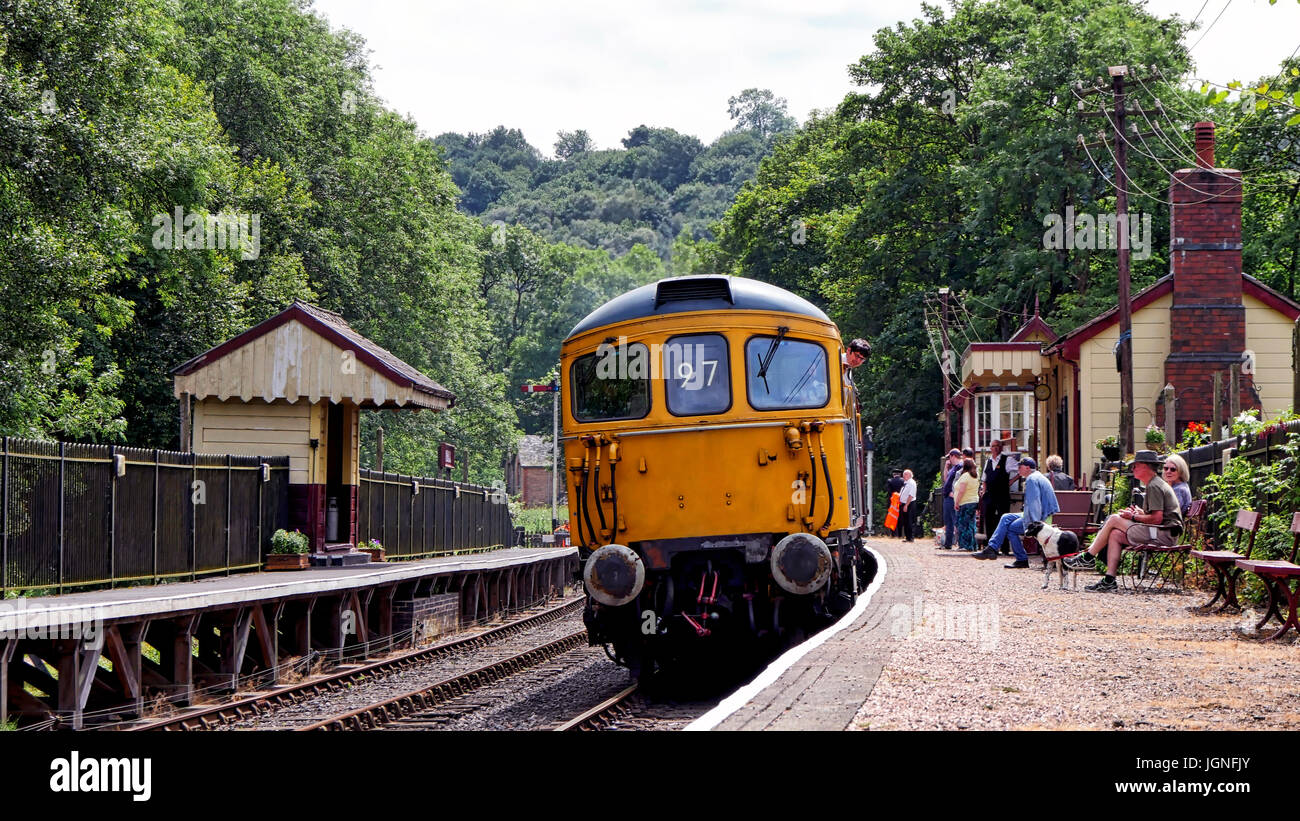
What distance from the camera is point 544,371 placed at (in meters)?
90.6

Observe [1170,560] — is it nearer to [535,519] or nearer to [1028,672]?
[1028,672]

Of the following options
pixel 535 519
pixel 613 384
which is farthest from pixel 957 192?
pixel 535 519

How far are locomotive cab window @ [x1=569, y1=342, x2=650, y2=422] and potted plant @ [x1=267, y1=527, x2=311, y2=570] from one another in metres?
8.46

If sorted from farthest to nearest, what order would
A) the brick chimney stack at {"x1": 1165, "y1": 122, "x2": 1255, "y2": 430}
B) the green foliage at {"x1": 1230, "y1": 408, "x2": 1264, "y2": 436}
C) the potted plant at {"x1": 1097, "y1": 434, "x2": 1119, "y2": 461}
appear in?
the potted plant at {"x1": 1097, "y1": 434, "x2": 1119, "y2": 461} → the brick chimney stack at {"x1": 1165, "y1": 122, "x2": 1255, "y2": 430} → the green foliage at {"x1": 1230, "y1": 408, "x2": 1264, "y2": 436}

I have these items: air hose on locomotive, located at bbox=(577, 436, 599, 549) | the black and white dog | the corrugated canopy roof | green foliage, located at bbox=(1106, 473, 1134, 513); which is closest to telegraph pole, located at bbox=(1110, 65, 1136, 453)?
green foliage, located at bbox=(1106, 473, 1134, 513)

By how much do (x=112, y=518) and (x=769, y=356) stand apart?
7.50 m

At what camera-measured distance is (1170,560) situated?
54.2 ft

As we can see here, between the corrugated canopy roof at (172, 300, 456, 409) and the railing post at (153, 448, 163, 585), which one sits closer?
the railing post at (153, 448, 163, 585)

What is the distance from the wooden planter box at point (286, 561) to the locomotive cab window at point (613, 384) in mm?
8532

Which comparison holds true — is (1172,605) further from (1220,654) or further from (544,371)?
(544,371)

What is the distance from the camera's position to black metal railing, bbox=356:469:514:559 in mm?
23489

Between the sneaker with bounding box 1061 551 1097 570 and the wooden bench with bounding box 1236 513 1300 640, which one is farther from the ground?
the wooden bench with bounding box 1236 513 1300 640

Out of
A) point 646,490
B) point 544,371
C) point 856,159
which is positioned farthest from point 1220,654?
point 544,371

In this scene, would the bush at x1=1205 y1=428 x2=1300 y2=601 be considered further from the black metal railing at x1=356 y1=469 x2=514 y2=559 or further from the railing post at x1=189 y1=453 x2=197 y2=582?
the black metal railing at x1=356 y1=469 x2=514 y2=559
